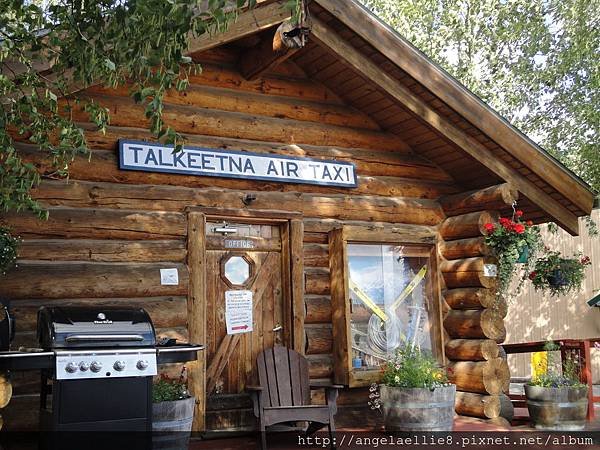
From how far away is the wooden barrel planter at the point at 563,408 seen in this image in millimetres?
7074

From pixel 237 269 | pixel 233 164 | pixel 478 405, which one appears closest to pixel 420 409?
pixel 478 405

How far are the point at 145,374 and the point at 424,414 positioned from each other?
9.29 feet

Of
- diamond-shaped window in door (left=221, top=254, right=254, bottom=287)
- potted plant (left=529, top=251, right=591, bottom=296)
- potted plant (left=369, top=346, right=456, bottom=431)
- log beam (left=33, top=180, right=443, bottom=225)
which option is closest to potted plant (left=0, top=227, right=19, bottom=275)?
log beam (left=33, top=180, right=443, bottom=225)

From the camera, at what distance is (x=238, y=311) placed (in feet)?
23.5

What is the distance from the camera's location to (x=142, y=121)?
6.83m

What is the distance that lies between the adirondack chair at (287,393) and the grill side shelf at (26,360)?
192 cm

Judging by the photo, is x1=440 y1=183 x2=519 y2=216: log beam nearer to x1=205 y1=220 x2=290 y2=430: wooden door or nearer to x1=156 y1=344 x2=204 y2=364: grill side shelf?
x1=205 y1=220 x2=290 y2=430: wooden door

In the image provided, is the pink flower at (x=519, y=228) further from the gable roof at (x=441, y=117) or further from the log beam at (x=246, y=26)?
the log beam at (x=246, y=26)

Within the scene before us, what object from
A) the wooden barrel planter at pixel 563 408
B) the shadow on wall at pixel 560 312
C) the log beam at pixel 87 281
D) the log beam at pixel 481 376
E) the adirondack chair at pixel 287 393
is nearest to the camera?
the log beam at pixel 87 281

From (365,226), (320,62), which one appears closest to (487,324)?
(365,226)

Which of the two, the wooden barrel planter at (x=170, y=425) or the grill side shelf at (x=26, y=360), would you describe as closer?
the grill side shelf at (x=26, y=360)

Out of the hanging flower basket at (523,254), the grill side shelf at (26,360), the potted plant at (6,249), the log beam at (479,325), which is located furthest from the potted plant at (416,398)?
the potted plant at (6,249)

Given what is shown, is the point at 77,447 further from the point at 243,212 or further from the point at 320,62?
the point at 320,62

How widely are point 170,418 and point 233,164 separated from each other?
2.65 metres
